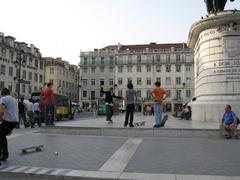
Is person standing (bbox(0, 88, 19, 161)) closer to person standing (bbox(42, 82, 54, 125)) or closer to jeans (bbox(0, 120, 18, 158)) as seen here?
jeans (bbox(0, 120, 18, 158))

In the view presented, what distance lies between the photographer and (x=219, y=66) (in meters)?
17.7

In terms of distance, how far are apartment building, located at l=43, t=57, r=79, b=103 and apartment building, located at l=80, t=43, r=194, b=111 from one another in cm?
546

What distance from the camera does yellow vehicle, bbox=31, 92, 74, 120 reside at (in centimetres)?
3256

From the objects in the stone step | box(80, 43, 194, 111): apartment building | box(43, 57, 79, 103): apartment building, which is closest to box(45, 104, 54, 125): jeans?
the stone step

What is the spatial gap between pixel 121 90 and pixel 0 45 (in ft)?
125

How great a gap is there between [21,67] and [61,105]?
39.0 meters

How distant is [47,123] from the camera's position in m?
15.8

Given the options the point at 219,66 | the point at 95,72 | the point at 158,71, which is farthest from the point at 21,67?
the point at 219,66

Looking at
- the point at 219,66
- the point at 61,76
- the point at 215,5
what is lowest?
the point at 219,66

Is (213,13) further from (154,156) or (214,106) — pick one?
(154,156)

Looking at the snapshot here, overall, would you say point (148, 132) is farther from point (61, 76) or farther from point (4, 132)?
point (61, 76)

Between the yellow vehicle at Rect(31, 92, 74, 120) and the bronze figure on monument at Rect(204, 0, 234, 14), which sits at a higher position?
the bronze figure on monument at Rect(204, 0, 234, 14)

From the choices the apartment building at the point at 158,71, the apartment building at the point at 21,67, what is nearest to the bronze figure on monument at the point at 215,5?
the apartment building at the point at 21,67

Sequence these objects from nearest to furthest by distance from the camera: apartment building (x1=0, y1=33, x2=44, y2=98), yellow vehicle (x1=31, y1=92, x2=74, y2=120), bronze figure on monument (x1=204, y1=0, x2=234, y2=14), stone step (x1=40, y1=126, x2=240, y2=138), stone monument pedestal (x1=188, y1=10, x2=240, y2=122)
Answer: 1. stone step (x1=40, y1=126, x2=240, y2=138)
2. stone monument pedestal (x1=188, y1=10, x2=240, y2=122)
3. bronze figure on monument (x1=204, y1=0, x2=234, y2=14)
4. yellow vehicle (x1=31, y1=92, x2=74, y2=120)
5. apartment building (x1=0, y1=33, x2=44, y2=98)
